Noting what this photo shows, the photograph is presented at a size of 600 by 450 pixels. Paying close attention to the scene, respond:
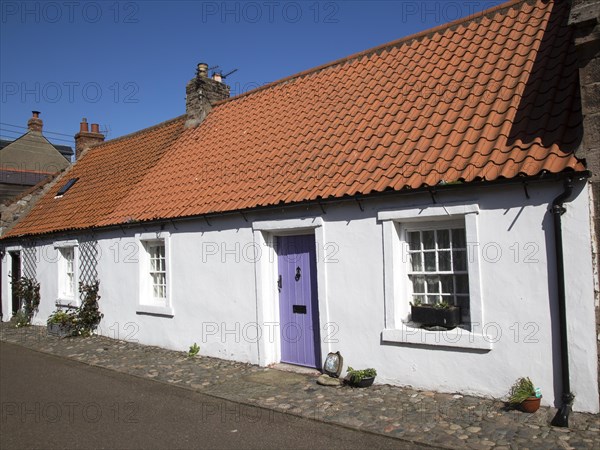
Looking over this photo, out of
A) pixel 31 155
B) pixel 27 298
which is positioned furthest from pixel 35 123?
pixel 27 298

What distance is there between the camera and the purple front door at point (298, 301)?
8.14 metres

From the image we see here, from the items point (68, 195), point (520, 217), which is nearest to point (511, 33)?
point (520, 217)

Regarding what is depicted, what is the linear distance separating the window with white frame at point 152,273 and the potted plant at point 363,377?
17.3 ft

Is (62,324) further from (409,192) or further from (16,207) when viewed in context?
(409,192)

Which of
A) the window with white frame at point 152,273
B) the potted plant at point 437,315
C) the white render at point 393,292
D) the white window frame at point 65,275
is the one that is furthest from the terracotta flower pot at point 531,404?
the white window frame at point 65,275

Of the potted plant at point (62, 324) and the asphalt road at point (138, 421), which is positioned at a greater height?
the potted plant at point (62, 324)

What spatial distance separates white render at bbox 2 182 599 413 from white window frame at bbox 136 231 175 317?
64 mm

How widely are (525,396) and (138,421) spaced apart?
4.61 m

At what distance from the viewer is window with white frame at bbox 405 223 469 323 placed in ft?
21.9

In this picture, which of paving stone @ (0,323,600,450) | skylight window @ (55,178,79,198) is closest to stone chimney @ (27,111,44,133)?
skylight window @ (55,178,79,198)

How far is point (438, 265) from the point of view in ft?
22.4

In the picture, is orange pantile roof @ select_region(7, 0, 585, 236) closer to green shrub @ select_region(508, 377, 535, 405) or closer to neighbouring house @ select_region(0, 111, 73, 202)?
green shrub @ select_region(508, 377, 535, 405)

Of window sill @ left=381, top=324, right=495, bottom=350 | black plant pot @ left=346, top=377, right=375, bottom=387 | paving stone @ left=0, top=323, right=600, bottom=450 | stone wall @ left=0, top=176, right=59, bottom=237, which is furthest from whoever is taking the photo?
stone wall @ left=0, top=176, right=59, bottom=237

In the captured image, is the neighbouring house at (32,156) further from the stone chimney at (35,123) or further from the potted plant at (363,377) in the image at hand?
the potted plant at (363,377)
